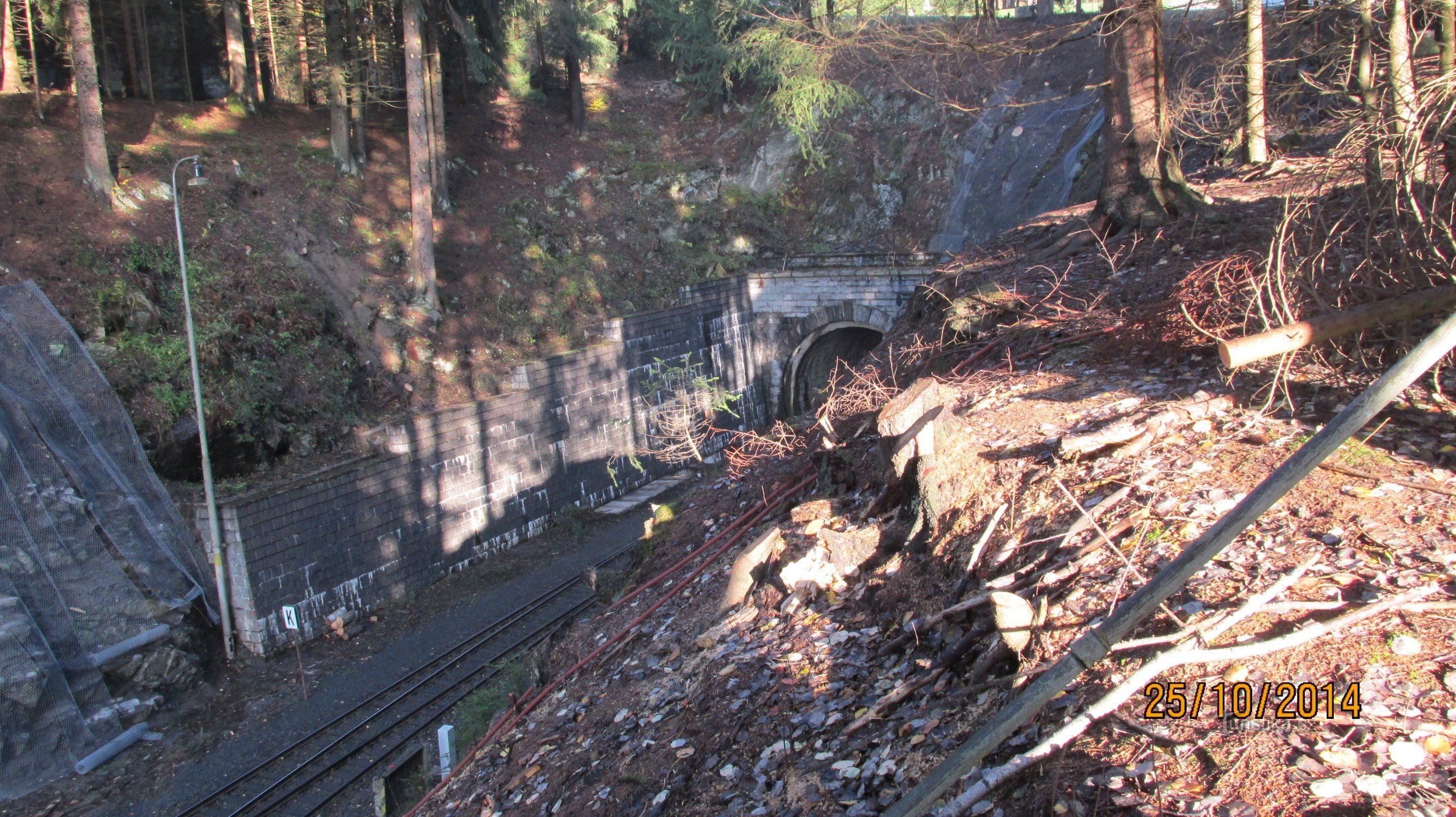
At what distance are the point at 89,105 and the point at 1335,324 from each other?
2138cm

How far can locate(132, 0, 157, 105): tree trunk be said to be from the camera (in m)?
22.0

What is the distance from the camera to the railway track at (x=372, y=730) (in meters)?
11.4

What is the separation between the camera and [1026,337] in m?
9.34

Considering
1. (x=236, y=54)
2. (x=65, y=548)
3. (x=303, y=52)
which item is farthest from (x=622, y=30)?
(x=65, y=548)

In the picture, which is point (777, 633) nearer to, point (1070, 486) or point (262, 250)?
point (1070, 486)

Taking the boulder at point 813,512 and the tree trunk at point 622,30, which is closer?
the boulder at point 813,512

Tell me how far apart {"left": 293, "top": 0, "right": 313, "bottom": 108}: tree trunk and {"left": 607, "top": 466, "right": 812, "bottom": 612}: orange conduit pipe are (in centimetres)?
2008

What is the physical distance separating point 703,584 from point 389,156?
2051 cm

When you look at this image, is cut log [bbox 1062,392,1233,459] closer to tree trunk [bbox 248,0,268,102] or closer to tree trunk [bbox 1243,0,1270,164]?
tree trunk [bbox 1243,0,1270,164]

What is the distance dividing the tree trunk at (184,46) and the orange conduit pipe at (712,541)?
22153 mm

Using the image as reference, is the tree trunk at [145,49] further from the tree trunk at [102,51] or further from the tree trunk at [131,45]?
the tree trunk at [102,51]

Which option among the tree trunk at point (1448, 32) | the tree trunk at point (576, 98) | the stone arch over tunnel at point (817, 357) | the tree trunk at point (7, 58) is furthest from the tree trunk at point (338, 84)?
the tree trunk at point (1448, 32)

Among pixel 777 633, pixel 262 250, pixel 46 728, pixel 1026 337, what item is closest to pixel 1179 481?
pixel 777 633
